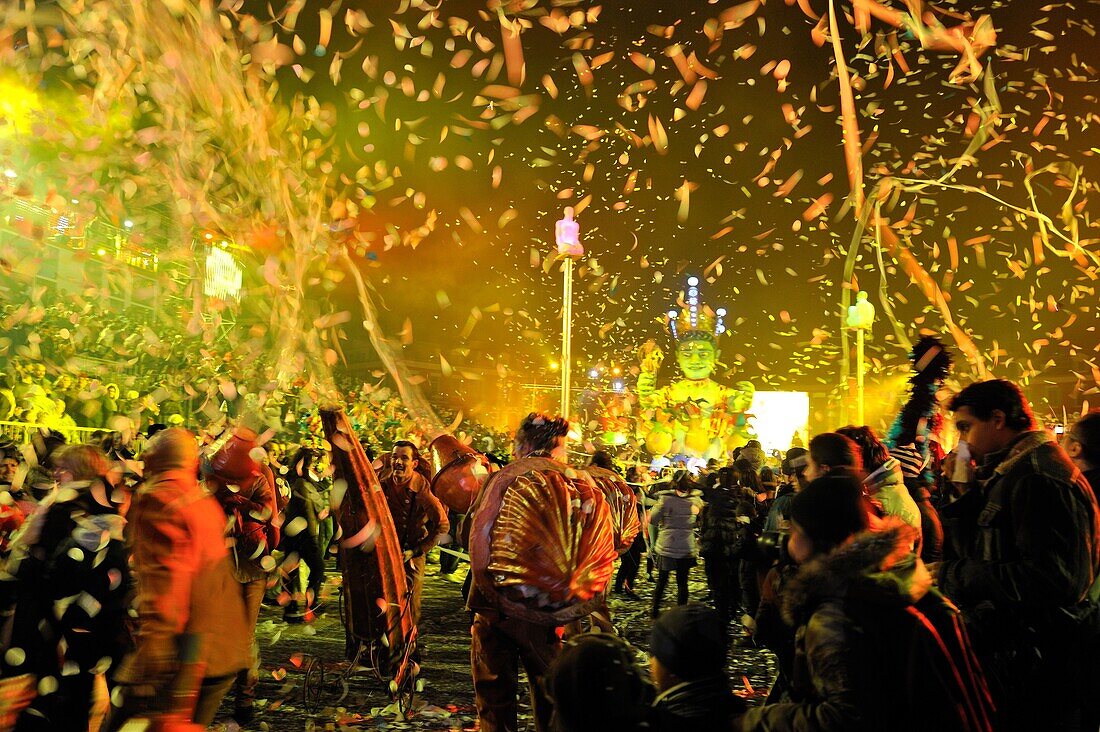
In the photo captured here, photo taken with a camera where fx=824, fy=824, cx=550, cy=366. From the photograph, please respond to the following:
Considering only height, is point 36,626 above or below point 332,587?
above

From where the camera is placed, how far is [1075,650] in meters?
3.28

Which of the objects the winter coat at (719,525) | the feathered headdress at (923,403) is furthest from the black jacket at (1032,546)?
the winter coat at (719,525)

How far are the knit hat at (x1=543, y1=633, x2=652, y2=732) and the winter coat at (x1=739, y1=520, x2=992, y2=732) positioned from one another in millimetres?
323

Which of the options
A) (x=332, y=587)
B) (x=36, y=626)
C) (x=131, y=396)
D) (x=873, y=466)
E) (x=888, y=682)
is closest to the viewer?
(x=888, y=682)

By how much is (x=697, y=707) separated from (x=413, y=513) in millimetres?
5707

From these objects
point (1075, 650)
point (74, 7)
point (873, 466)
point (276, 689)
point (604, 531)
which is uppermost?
point (74, 7)

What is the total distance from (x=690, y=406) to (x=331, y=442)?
3282cm

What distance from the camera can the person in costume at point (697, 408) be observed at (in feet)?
124

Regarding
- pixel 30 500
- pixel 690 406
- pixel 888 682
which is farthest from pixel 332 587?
pixel 690 406

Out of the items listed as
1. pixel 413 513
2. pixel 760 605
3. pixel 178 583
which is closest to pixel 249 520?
pixel 413 513

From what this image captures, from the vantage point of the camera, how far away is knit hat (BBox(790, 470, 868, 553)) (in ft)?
7.95

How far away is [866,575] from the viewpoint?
224 cm

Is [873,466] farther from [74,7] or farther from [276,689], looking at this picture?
[74,7]

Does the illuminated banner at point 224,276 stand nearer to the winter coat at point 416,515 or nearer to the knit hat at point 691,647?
the winter coat at point 416,515
